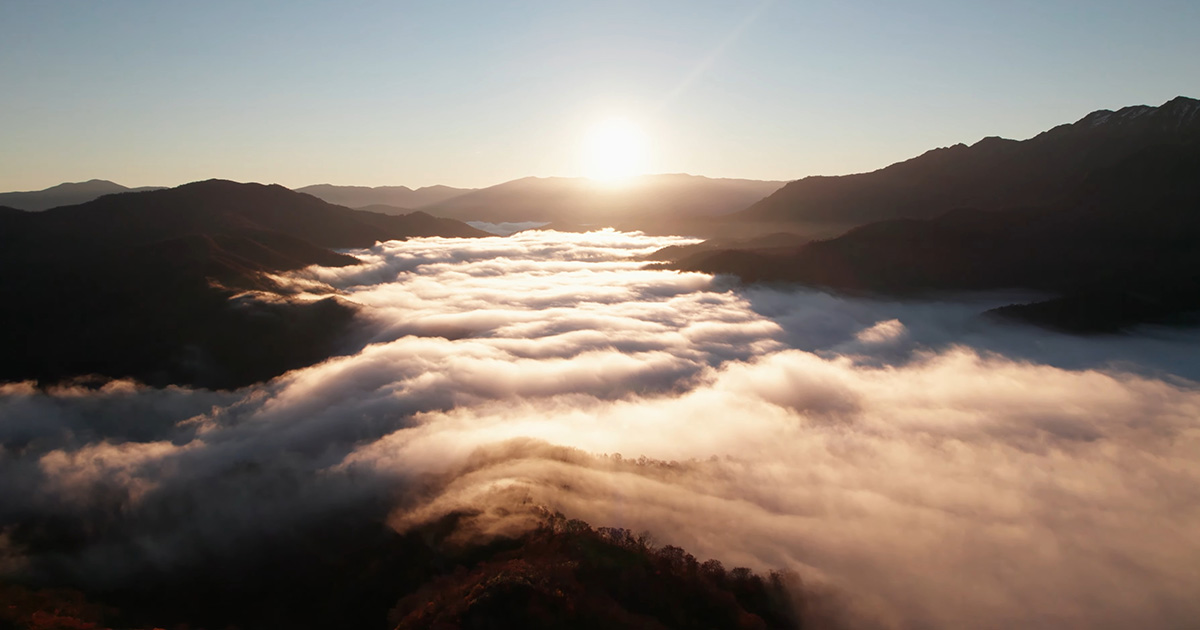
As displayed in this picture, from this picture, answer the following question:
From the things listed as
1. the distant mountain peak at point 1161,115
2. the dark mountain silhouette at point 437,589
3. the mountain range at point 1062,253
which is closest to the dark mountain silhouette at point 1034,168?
the distant mountain peak at point 1161,115

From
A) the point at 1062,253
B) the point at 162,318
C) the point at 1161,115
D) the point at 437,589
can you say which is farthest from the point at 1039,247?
the point at 162,318

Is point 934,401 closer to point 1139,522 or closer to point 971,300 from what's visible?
point 1139,522

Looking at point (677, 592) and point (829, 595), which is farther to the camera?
point (829, 595)

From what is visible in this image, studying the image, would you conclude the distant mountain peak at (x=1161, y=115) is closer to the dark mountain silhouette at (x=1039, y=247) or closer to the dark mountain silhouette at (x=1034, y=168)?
the dark mountain silhouette at (x=1034, y=168)

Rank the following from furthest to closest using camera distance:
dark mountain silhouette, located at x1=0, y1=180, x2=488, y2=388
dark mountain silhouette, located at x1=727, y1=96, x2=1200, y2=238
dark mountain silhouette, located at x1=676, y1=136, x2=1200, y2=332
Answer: dark mountain silhouette, located at x1=727, y1=96, x2=1200, y2=238 → dark mountain silhouette, located at x1=676, y1=136, x2=1200, y2=332 → dark mountain silhouette, located at x1=0, y1=180, x2=488, y2=388

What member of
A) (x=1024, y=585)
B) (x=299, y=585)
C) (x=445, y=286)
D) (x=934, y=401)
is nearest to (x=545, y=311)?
(x=445, y=286)

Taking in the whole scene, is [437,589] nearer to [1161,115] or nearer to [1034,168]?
[1034,168]

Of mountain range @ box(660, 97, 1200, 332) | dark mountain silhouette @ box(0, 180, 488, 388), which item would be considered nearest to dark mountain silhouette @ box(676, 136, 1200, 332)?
mountain range @ box(660, 97, 1200, 332)

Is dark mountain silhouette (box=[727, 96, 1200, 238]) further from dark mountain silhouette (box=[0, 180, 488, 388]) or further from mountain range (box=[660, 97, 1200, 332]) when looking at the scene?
dark mountain silhouette (box=[0, 180, 488, 388])
